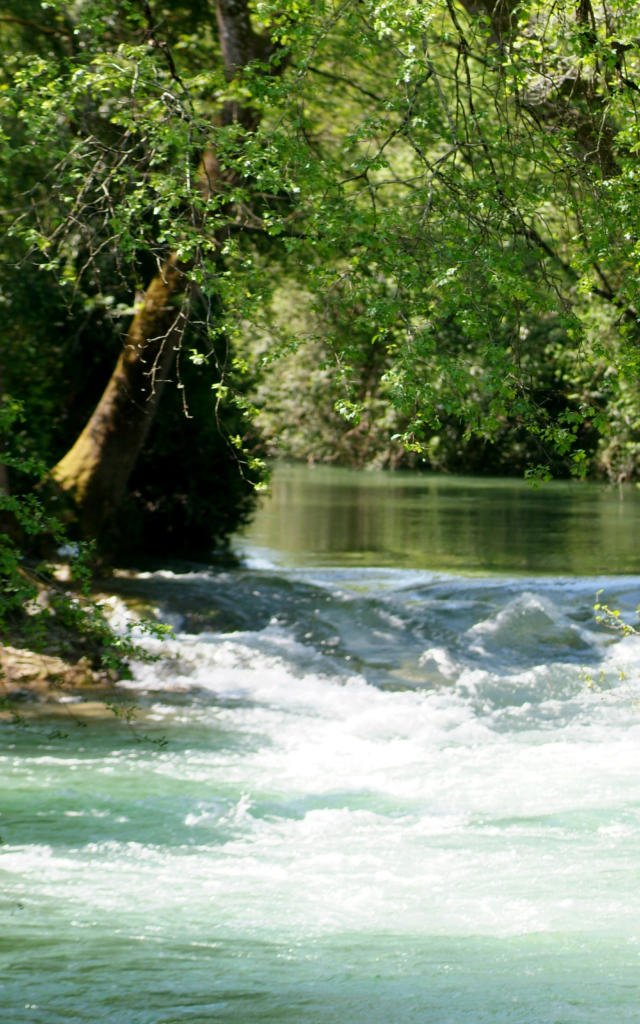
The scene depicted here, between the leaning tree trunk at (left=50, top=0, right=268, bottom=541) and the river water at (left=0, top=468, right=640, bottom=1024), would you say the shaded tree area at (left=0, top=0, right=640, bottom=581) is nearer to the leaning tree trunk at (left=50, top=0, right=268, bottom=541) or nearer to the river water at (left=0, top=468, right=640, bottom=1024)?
the leaning tree trunk at (left=50, top=0, right=268, bottom=541)

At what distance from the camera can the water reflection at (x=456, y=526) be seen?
20438 millimetres

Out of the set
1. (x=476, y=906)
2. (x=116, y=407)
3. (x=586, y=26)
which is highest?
(x=586, y=26)

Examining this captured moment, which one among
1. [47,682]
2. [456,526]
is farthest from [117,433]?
[456,526]

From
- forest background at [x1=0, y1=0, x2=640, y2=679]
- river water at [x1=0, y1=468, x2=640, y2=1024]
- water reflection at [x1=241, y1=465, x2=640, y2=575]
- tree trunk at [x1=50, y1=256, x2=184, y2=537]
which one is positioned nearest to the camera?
river water at [x1=0, y1=468, x2=640, y2=1024]

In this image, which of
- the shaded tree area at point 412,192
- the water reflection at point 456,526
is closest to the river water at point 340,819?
the shaded tree area at point 412,192

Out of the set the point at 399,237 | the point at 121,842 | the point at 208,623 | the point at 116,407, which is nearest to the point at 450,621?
the point at 208,623

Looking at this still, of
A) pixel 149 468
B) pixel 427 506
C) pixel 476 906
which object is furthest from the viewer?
pixel 427 506

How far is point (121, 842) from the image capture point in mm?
7684

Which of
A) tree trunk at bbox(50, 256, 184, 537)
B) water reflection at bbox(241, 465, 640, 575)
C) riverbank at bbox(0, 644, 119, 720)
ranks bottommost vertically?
riverbank at bbox(0, 644, 119, 720)

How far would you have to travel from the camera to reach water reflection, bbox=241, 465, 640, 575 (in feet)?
67.1

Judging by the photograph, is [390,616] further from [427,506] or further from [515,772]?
[427,506]

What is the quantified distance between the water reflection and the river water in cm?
312

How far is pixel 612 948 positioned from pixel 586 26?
17.8ft

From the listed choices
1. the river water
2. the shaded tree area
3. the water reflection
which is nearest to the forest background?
the shaded tree area
